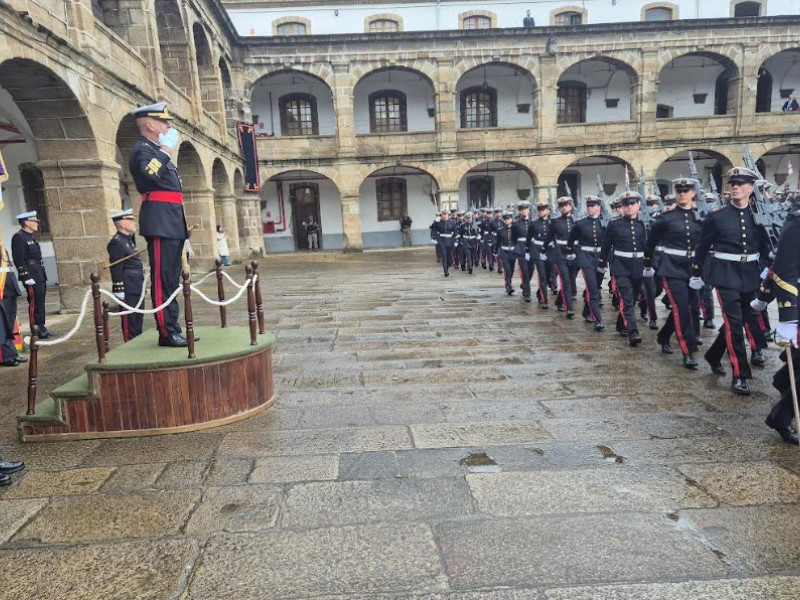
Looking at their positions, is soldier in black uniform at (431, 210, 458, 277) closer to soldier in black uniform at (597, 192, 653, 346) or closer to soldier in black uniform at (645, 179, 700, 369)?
soldier in black uniform at (597, 192, 653, 346)

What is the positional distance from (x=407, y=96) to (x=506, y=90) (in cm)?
440

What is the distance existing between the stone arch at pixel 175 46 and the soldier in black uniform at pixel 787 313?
14195mm

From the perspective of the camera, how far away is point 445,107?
22.0 meters

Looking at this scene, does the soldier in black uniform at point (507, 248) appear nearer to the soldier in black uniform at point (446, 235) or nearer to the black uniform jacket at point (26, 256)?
the soldier in black uniform at point (446, 235)

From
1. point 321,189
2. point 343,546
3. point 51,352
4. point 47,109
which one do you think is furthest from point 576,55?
point 343,546

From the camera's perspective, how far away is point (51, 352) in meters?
6.75

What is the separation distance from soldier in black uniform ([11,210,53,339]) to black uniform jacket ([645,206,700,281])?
292 inches

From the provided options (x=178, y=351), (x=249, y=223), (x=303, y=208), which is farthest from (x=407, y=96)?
(x=178, y=351)

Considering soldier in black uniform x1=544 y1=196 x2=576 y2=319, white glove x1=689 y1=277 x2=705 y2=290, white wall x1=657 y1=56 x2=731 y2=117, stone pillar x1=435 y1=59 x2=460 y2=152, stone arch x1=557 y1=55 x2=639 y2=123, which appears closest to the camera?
white glove x1=689 y1=277 x2=705 y2=290

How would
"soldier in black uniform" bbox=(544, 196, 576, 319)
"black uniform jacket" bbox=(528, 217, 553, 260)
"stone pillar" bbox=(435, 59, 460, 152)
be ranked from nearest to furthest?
"soldier in black uniform" bbox=(544, 196, 576, 319) → "black uniform jacket" bbox=(528, 217, 553, 260) → "stone pillar" bbox=(435, 59, 460, 152)

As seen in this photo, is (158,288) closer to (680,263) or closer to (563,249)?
(680,263)

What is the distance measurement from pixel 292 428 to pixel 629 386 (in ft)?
9.68

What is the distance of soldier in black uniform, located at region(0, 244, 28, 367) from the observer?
429 cm

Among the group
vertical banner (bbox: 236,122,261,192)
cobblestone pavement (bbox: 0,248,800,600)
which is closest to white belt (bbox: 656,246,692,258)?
cobblestone pavement (bbox: 0,248,800,600)
